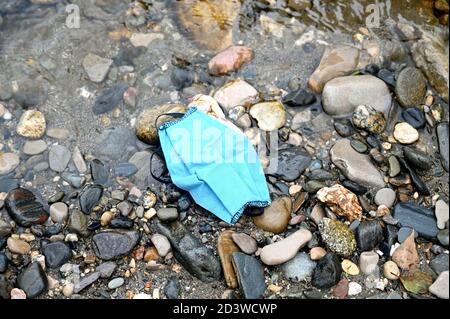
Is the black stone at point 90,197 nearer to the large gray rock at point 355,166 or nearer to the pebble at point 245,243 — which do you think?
the pebble at point 245,243

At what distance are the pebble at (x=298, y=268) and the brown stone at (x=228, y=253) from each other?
0.41 m

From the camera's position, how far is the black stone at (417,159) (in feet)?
14.1

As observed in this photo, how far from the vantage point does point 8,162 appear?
4.43 metres

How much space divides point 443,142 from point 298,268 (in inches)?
70.2

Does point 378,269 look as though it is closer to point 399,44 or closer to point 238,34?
point 399,44

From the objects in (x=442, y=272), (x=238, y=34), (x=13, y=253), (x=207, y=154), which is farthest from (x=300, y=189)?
(x=13, y=253)

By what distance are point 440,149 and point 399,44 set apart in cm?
122

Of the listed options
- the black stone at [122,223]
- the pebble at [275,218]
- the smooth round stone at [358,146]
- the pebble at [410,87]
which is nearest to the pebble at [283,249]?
the pebble at [275,218]

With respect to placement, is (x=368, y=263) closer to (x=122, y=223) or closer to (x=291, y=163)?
(x=291, y=163)

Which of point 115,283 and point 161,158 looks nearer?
point 115,283

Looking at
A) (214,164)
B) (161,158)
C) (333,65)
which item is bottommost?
(161,158)

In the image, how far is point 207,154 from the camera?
429 cm

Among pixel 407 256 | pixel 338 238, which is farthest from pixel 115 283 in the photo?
pixel 407 256
